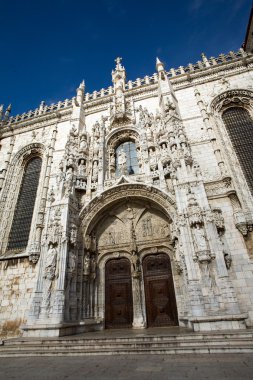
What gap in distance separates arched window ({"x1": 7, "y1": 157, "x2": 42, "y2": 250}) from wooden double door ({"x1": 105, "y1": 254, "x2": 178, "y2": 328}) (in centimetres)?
576

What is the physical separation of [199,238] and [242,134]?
7.56 metres

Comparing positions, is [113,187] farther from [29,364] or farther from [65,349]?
[29,364]

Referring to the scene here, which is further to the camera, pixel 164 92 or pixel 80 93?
pixel 80 93

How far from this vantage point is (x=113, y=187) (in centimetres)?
1134

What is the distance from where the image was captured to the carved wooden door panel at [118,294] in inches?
389

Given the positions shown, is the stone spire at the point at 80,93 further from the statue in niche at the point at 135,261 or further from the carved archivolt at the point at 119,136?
the statue in niche at the point at 135,261

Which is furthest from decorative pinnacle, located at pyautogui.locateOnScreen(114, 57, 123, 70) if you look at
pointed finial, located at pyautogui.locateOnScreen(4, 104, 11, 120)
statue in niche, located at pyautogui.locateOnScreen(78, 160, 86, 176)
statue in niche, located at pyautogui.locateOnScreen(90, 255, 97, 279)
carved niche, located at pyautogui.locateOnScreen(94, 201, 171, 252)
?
statue in niche, located at pyautogui.locateOnScreen(90, 255, 97, 279)

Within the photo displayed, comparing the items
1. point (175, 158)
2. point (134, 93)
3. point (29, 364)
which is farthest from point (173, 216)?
point (134, 93)

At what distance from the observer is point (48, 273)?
8852mm

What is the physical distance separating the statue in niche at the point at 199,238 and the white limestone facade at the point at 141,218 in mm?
42

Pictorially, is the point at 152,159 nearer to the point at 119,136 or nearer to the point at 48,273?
the point at 119,136

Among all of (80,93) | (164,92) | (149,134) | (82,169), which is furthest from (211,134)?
(80,93)

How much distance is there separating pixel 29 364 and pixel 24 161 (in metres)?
14.2

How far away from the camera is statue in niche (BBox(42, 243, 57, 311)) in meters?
8.52
